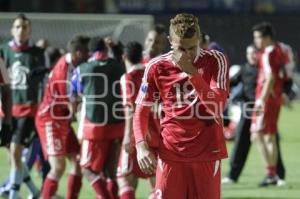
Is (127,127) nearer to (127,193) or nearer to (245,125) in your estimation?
(127,193)

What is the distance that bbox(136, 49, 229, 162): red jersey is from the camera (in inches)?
320

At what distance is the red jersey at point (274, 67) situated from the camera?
557 inches

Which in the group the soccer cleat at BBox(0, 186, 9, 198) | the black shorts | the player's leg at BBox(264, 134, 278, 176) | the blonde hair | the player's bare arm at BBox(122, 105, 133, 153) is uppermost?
the blonde hair

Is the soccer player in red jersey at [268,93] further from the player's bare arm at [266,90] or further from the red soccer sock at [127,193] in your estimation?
the red soccer sock at [127,193]

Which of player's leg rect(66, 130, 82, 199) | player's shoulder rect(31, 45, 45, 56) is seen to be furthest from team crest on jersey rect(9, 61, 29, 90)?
player's leg rect(66, 130, 82, 199)

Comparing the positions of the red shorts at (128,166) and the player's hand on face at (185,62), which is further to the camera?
the red shorts at (128,166)

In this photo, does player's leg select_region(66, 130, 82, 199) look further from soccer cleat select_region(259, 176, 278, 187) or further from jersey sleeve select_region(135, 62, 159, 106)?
jersey sleeve select_region(135, 62, 159, 106)

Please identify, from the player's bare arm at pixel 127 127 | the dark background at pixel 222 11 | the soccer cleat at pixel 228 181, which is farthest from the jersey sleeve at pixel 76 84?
the dark background at pixel 222 11

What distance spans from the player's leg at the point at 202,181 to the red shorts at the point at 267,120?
20.5ft

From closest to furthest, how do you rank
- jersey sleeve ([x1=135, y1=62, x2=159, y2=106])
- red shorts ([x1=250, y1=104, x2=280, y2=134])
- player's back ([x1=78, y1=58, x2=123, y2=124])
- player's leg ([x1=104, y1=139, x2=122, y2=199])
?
jersey sleeve ([x1=135, y1=62, x2=159, y2=106])
player's back ([x1=78, y1=58, x2=123, y2=124])
player's leg ([x1=104, y1=139, x2=122, y2=199])
red shorts ([x1=250, y1=104, x2=280, y2=134])

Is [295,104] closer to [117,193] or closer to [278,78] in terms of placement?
[278,78]

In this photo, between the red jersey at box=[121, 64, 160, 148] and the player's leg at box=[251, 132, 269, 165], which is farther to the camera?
the player's leg at box=[251, 132, 269, 165]

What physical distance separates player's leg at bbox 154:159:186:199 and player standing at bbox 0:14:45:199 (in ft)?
14.4

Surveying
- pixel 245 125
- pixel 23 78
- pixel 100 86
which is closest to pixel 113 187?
pixel 100 86
